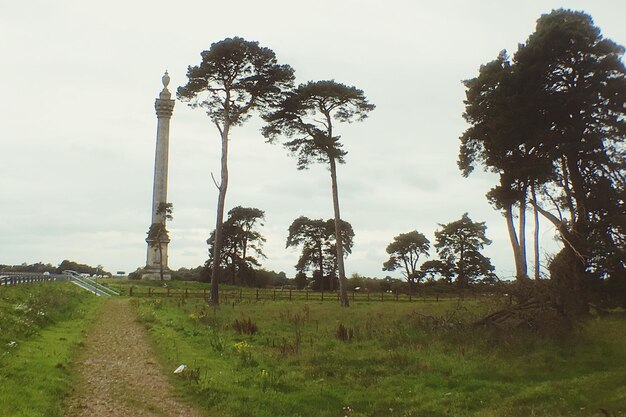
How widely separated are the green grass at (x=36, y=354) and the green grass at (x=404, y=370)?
247 cm

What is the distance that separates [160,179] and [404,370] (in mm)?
64015

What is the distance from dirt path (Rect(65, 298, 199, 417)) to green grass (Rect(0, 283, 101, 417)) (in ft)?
1.16

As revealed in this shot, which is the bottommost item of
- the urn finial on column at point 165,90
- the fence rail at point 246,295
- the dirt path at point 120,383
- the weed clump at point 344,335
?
the dirt path at point 120,383

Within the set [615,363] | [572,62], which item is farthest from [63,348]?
[572,62]

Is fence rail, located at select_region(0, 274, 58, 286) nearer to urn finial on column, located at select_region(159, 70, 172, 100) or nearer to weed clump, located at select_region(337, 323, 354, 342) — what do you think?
weed clump, located at select_region(337, 323, 354, 342)

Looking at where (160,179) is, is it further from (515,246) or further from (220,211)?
(515,246)

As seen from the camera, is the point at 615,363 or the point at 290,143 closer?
the point at 615,363

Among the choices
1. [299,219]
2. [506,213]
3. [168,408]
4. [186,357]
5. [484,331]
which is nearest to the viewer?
[168,408]

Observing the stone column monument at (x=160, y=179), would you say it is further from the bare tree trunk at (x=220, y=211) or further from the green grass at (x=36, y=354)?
the green grass at (x=36, y=354)

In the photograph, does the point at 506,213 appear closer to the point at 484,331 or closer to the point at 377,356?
the point at 484,331

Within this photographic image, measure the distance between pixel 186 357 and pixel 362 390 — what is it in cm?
523

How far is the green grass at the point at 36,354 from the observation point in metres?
8.59

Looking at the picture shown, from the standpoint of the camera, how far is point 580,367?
12656mm

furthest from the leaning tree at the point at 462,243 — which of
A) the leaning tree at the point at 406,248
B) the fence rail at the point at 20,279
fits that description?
the fence rail at the point at 20,279
